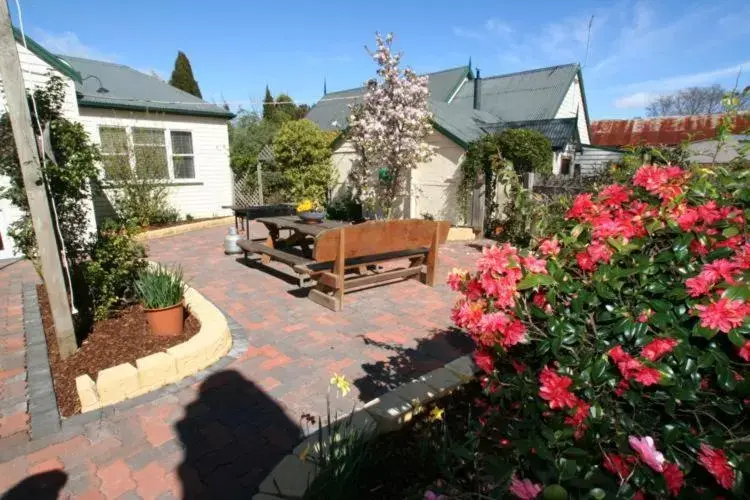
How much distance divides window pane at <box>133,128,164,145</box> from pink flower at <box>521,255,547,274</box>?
11667 millimetres

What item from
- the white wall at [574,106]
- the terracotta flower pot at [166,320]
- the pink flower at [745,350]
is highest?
the white wall at [574,106]

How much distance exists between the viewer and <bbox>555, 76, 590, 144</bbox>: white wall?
18.1 metres

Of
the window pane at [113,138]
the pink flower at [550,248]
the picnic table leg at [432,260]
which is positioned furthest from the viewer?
the window pane at [113,138]

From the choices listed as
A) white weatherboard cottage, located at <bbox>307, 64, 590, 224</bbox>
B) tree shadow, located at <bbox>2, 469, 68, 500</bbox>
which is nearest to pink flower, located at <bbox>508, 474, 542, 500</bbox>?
tree shadow, located at <bbox>2, 469, 68, 500</bbox>

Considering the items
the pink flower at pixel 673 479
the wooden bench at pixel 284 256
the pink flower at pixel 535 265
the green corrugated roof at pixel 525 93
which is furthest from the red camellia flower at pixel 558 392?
the green corrugated roof at pixel 525 93

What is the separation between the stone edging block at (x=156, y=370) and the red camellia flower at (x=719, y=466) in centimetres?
319

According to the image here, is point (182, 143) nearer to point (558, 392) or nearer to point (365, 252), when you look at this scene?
point (365, 252)

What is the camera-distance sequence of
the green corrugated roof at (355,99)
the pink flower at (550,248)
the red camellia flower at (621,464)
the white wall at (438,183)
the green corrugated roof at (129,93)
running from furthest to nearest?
the green corrugated roof at (355,99)
the green corrugated roof at (129,93)
the white wall at (438,183)
the pink flower at (550,248)
the red camellia flower at (621,464)

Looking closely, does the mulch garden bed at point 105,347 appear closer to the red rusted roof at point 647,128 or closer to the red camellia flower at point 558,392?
the red camellia flower at point 558,392

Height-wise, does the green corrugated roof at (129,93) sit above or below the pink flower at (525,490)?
above

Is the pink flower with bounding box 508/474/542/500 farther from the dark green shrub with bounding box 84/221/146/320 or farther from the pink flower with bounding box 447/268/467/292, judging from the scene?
the dark green shrub with bounding box 84/221/146/320

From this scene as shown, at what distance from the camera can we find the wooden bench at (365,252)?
14.8ft

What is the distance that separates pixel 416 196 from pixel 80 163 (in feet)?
28.2

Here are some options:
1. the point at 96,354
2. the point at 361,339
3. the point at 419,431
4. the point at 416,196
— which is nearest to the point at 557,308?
the point at 419,431
